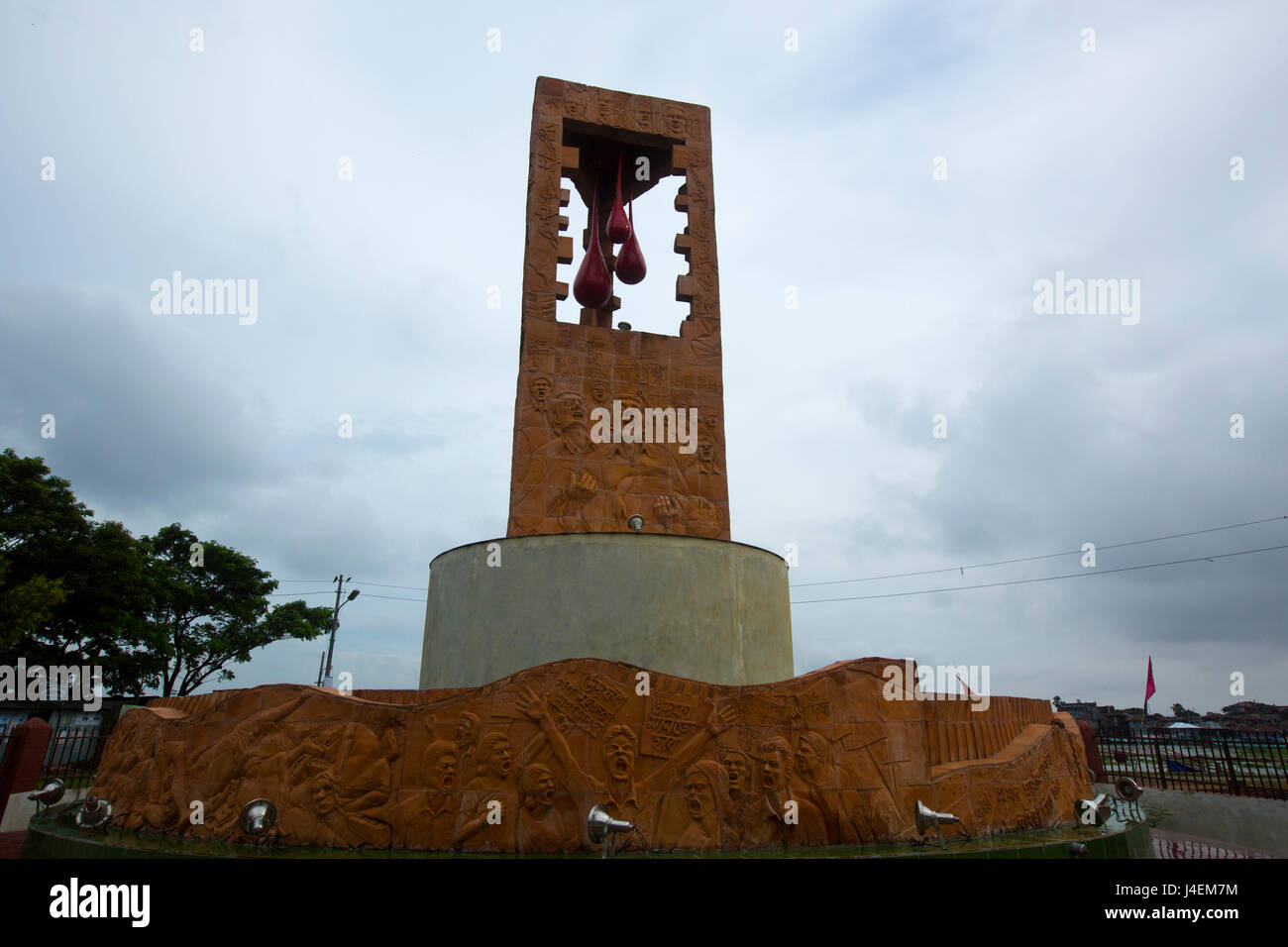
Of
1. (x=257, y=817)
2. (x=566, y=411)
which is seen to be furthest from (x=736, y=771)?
(x=566, y=411)

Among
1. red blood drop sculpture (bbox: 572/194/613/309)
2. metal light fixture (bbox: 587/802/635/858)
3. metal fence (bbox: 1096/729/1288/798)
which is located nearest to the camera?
metal light fixture (bbox: 587/802/635/858)

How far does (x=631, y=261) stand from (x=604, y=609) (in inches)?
273

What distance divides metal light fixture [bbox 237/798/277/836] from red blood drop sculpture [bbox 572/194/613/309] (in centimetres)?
853

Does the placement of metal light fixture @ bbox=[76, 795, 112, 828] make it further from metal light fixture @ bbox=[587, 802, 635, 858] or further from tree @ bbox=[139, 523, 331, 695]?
tree @ bbox=[139, 523, 331, 695]

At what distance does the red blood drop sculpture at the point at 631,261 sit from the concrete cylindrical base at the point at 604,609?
19.9ft

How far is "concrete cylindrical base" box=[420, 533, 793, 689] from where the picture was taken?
25.8 ft

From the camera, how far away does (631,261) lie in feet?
41.3

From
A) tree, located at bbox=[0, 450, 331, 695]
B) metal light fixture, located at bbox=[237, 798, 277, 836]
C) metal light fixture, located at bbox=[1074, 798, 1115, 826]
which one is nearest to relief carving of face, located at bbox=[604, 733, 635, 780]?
metal light fixture, located at bbox=[237, 798, 277, 836]
